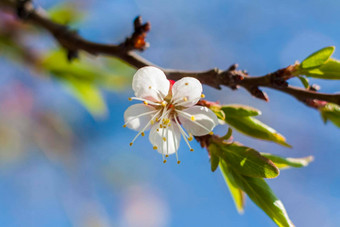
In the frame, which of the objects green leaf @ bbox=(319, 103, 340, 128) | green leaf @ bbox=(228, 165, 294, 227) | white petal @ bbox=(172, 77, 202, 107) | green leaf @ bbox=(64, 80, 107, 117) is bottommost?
green leaf @ bbox=(228, 165, 294, 227)

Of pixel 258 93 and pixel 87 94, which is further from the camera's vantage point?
pixel 87 94

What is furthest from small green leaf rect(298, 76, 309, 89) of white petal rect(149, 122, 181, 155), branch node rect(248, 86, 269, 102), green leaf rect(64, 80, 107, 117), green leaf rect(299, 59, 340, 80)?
green leaf rect(64, 80, 107, 117)

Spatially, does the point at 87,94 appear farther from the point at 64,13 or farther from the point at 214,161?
the point at 214,161

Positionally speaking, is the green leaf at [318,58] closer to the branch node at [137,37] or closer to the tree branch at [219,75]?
the tree branch at [219,75]

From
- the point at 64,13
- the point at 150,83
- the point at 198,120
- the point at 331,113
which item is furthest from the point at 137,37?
the point at 64,13

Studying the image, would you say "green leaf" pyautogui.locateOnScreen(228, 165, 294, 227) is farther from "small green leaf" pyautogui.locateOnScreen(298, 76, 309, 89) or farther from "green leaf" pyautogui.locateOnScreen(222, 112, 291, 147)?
"small green leaf" pyautogui.locateOnScreen(298, 76, 309, 89)

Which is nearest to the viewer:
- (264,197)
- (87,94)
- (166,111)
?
(264,197)
